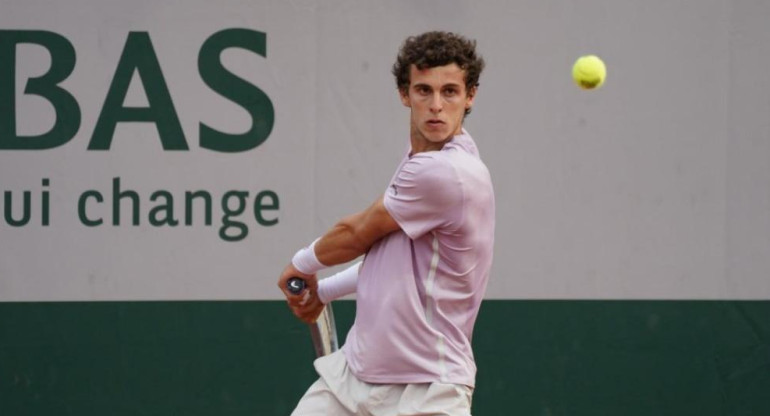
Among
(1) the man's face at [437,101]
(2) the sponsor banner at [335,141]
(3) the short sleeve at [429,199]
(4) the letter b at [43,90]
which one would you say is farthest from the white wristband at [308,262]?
(4) the letter b at [43,90]

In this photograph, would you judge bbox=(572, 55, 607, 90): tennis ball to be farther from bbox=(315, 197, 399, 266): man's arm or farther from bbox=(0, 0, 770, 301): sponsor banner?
bbox=(0, 0, 770, 301): sponsor banner

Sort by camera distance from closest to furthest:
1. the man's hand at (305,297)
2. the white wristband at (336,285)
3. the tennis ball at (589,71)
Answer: the man's hand at (305,297) < the white wristband at (336,285) < the tennis ball at (589,71)

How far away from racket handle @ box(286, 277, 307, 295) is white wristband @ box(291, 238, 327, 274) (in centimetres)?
4

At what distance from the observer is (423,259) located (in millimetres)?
3447

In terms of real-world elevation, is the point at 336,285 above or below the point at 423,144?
below

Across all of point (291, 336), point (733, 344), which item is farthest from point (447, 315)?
point (733, 344)

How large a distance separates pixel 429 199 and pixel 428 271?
7.3 inches

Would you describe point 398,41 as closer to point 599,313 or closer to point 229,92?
point 229,92

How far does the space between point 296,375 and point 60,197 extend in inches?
45.8

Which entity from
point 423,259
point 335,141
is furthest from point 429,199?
point 335,141

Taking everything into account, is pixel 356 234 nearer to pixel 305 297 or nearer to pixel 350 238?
pixel 350 238

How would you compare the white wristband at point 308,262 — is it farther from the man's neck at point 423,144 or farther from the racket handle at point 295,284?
the man's neck at point 423,144

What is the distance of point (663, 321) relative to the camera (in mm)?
5562

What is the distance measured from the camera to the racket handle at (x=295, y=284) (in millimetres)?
3662
